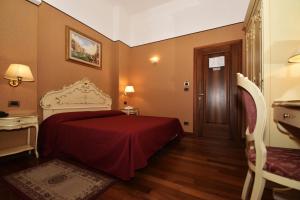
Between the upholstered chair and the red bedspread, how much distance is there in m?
1.10

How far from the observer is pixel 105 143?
1738 mm

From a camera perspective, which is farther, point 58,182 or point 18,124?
point 18,124

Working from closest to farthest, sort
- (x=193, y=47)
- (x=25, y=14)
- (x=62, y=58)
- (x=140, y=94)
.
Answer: (x=25, y=14), (x=62, y=58), (x=193, y=47), (x=140, y=94)

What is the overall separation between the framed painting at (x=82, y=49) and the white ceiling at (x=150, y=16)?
0.40 metres

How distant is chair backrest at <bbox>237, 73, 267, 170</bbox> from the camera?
1000 mm

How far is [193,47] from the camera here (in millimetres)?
3844

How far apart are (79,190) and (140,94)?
3.44 metres

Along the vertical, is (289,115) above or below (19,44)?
below

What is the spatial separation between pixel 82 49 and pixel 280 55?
362 cm

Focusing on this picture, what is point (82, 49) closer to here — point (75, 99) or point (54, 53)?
point (54, 53)

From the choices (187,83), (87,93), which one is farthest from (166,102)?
(87,93)

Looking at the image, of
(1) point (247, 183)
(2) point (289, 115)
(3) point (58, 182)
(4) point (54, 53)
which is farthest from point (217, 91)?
(4) point (54, 53)

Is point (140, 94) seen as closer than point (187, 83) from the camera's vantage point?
No

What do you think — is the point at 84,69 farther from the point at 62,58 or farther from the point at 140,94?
the point at 140,94
